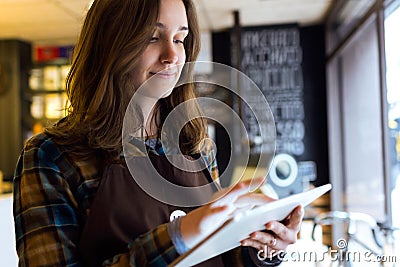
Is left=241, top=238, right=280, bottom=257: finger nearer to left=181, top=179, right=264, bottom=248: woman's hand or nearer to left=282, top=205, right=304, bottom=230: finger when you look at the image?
left=282, top=205, right=304, bottom=230: finger

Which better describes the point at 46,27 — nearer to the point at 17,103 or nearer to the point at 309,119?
the point at 17,103

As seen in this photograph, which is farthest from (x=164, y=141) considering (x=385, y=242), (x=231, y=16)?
(x=231, y=16)

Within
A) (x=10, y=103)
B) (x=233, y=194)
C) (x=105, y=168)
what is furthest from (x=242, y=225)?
(x=10, y=103)

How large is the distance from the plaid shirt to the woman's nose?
0.67 ft

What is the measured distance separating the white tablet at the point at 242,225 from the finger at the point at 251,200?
0.02 metres

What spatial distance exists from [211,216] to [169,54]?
0.31 meters

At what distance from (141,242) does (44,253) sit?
0.15m

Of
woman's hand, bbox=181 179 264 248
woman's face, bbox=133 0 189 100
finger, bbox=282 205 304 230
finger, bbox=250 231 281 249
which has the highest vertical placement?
woman's face, bbox=133 0 189 100

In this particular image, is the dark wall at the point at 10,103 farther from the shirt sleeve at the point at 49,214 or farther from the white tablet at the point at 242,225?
the white tablet at the point at 242,225

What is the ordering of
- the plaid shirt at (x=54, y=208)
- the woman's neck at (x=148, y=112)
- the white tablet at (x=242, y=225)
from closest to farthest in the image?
1. the white tablet at (x=242, y=225)
2. the plaid shirt at (x=54, y=208)
3. the woman's neck at (x=148, y=112)

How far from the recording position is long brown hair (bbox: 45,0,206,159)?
0.77 meters

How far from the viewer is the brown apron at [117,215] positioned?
713 millimetres

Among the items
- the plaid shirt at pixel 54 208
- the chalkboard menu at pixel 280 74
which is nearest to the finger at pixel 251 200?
the plaid shirt at pixel 54 208

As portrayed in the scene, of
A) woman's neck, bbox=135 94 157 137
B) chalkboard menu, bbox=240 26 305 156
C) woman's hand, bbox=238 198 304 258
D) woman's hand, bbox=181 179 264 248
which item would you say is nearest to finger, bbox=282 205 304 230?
woman's hand, bbox=238 198 304 258
